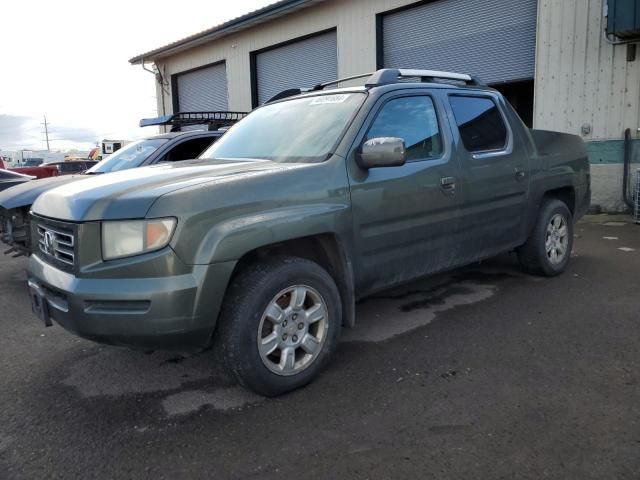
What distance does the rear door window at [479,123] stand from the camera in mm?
4320

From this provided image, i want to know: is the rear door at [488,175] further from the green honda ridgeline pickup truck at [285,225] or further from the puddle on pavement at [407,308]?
the puddle on pavement at [407,308]

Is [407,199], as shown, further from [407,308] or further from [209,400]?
[209,400]

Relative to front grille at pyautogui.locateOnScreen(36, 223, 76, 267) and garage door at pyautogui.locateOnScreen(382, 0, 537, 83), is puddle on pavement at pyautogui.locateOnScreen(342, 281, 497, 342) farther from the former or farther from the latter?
garage door at pyautogui.locateOnScreen(382, 0, 537, 83)

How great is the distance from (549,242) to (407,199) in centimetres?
236

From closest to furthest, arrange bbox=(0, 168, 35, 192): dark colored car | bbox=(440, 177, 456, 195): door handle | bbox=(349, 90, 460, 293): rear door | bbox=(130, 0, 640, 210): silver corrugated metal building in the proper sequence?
bbox=(349, 90, 460, 293): rear door
bbox=(440, 177, 456, 195): door handle
bbox=(0, 168, 35, 192): dark colored car
bbox=(130, 0, 640, 210): silver corrugated metal building

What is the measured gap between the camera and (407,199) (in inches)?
145

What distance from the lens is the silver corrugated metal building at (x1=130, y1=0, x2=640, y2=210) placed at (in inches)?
376

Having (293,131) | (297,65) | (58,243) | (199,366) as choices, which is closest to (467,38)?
(297,65)

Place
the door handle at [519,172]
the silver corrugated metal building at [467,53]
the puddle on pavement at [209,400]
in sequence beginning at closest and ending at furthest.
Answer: the puddle on pavement at [209,400], the door handle at [519,172], the silver corrugated metal building at [467,53]

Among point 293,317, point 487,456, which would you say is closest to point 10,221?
point 293,317

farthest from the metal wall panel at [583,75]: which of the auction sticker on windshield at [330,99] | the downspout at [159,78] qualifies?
the downspout at [159,78]

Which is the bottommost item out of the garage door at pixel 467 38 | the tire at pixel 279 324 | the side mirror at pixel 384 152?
the tire at pixel 279 324

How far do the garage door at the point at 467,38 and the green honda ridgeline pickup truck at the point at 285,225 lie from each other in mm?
6947

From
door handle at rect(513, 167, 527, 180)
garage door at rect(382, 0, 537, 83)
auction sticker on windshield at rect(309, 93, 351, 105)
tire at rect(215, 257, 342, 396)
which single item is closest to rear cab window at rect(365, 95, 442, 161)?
auction sticker on windshield at rect(309, 93, 351, 105)
